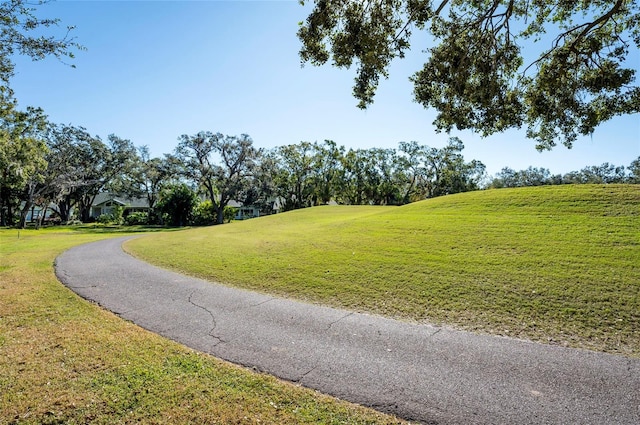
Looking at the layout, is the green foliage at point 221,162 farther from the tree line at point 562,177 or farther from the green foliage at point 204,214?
the tree line at point 562,177

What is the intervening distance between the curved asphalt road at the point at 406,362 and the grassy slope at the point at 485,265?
93cm

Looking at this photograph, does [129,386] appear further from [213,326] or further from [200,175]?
[200,175]

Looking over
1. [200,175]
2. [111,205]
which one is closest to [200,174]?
[200,175]

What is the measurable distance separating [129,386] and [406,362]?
337 cm

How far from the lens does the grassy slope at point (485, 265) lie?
6238 millimetres

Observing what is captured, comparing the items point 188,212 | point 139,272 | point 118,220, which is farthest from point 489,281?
point 118,220

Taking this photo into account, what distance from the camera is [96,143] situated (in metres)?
42.2

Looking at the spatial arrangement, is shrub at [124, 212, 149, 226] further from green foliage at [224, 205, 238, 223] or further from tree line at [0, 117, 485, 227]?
green foliage at [224, 205, 238, 223]

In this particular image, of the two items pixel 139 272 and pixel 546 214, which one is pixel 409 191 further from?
pixel 139 272

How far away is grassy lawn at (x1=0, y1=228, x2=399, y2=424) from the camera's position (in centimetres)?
320

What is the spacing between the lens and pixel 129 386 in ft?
12.1

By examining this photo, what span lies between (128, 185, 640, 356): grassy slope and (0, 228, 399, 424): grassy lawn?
3493 millimetres

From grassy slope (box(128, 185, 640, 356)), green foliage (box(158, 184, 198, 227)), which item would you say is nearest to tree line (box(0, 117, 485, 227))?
green foliage (box(158, 184, 198, 227))

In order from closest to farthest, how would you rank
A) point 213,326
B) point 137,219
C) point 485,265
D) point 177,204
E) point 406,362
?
point 406,362 → point 213,326 → point 485,265 → point 177,204 → point 137,219
